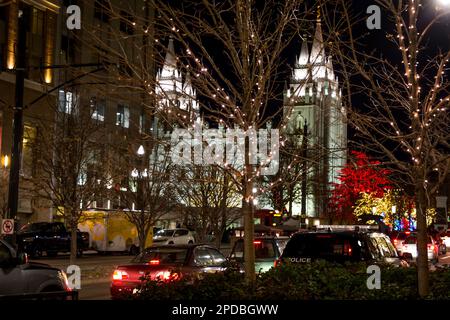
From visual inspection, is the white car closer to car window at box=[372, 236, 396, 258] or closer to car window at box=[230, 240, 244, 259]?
car window at box=[230, 240, 244, 259]

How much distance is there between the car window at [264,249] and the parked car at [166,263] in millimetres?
2936

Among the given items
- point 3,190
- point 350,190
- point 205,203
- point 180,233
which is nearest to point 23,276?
point 205,203

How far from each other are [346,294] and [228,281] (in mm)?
1507

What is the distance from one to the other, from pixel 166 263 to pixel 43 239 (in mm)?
21246

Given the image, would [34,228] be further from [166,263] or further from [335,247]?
[335,247]

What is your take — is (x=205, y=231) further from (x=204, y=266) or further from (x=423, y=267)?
(x=423, y=267)

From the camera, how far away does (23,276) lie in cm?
998

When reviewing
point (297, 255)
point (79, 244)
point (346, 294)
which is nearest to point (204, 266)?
point (297, 255)

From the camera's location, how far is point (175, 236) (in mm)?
43312

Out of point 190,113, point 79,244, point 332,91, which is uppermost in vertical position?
point 332,91

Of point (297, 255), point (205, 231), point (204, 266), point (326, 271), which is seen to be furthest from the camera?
point (205, 231)

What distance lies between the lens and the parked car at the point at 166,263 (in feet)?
42.4

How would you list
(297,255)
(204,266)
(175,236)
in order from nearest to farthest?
(297,255) < (204,266) < (175,236)
